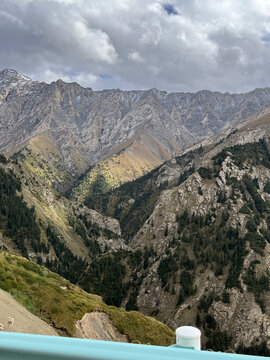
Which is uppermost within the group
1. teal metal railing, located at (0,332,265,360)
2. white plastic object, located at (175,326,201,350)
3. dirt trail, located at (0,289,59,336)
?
white plastic object, located at (175,326,201,350)

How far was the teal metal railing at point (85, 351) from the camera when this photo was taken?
4.16m

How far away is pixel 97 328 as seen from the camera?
1526 inches

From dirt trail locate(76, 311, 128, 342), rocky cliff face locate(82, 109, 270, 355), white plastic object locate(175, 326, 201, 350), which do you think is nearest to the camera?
white plastic object locate(175, 326, 201, 350)

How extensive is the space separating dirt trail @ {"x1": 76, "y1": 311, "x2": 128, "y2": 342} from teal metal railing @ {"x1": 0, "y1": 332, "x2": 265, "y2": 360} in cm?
3298

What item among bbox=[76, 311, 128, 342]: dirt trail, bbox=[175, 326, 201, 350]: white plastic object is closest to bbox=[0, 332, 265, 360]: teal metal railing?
bbox=[175, 326, 201, 350]: white plastic object

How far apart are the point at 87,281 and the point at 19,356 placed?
174m

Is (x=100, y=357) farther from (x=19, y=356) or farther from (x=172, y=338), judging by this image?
(x=172, y=338)

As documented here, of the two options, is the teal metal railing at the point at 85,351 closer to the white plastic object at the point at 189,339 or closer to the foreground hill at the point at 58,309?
the white plastic object at the point at 189,339

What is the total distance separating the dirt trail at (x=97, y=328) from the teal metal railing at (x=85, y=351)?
108 ft

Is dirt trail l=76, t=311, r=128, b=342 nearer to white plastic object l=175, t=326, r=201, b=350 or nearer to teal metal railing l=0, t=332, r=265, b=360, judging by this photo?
white plastic object l=175, t=326, r=201, b=350

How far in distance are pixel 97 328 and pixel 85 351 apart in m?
38.5

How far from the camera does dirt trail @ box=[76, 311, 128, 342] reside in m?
35.4

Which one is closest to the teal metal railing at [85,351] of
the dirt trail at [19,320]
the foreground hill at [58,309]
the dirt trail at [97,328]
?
the dirt trail at [19,320]

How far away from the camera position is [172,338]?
50.7m
